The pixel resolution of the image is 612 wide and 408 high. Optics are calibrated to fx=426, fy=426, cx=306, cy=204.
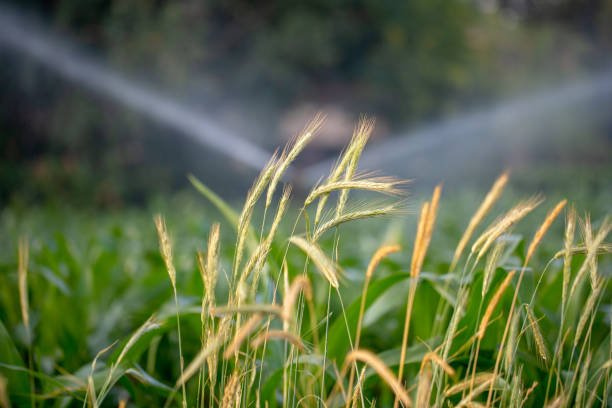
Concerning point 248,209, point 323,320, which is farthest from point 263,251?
point 323,320

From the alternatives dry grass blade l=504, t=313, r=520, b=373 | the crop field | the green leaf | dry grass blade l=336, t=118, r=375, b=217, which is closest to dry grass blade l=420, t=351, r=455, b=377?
the crop field

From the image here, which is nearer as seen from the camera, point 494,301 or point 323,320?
point 494,301

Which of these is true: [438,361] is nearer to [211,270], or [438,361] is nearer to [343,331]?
[211,270]

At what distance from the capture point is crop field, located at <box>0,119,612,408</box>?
2.29ft

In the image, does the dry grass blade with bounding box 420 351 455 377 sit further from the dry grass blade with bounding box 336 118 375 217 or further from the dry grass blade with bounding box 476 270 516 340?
the dry grass blade with bounding box 336 118 375 217

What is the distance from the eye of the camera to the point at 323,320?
2.66 feet

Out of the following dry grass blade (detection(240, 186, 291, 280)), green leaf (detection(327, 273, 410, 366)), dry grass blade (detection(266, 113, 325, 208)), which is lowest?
green leaf (detection(327, 273, 410, 366))

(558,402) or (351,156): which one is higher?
(351,156)

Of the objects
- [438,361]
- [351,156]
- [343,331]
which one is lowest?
[343,331]

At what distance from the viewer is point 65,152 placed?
38.8ft

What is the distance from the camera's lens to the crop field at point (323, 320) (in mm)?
699

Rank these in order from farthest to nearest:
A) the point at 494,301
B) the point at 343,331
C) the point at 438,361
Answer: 1. the point at 343,331
2. the point at 494,301
3. the point at 438,361

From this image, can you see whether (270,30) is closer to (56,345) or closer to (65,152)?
(65,152)

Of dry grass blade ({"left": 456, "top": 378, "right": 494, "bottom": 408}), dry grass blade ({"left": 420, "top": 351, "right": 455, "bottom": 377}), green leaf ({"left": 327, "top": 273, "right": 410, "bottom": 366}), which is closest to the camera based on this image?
dry grass blade ({"left": 420, "top": 351, "right": 455, "bottom": 377})
